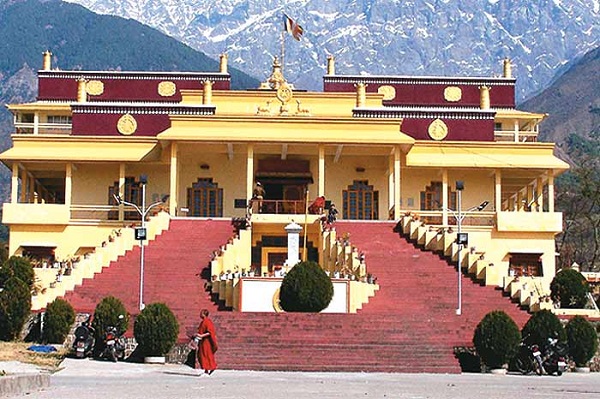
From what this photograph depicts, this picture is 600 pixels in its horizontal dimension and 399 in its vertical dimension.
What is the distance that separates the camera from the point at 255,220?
4616cm

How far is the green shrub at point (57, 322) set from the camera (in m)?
33.4

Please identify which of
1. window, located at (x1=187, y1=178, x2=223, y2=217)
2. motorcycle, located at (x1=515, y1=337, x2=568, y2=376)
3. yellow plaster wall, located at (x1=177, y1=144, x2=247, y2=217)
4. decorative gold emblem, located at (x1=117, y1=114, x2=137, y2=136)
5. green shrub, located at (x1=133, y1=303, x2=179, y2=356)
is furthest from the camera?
decorative gold emblem, located at (x1=117, y1=114, x2=137, y2=136)

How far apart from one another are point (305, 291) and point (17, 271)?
28.3 ft

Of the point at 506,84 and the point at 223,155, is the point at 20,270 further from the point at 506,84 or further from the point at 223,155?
the point at 506,84

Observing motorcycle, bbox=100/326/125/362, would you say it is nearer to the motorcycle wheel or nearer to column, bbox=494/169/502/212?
the motorcycle wheel

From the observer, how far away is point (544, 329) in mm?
31188

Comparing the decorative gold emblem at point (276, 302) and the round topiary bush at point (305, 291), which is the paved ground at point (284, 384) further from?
the decorative gold emblem at point (276, 302)

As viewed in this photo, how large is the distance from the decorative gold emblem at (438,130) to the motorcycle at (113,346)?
85.9ft

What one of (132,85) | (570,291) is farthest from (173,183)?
(570,291)

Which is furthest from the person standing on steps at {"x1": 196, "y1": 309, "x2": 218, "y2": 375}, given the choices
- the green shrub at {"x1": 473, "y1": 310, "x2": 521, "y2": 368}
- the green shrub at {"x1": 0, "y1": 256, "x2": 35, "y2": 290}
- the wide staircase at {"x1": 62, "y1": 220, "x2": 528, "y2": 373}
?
the green shrub at {"x1": 0, "y1": 256, "x2": 35, "y2": 290}

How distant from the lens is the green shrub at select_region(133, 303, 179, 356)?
1211 inches

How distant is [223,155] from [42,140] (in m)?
7.69

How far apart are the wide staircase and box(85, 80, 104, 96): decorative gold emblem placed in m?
17.4

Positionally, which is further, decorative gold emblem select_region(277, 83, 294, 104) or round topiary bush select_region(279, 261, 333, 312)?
decorative gold emblem select_region(277, 83, 294, 104)
